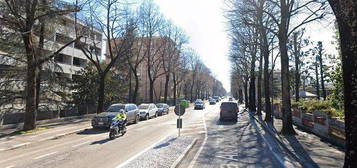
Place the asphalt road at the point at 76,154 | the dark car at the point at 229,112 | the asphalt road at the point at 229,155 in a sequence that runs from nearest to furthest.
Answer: the asphalt road at the point at 76,154 < the asphalt road at the point at 229,155 < the dark car at the point at 229,112

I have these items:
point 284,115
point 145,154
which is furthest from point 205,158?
point 284,115

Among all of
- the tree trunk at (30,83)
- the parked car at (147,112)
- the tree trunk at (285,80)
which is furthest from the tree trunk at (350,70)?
the parked car at (147,112)

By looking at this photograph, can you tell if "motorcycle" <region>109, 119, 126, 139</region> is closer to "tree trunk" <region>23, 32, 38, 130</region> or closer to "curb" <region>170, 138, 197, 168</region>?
"curb" <region>170, 138, 197, 168</region>

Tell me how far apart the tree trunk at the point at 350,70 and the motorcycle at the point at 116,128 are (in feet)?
37.1

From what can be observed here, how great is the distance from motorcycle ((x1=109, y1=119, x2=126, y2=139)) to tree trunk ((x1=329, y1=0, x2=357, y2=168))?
37.1 ft

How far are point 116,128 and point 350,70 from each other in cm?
1188

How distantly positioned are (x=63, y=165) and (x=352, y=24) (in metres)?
8.54

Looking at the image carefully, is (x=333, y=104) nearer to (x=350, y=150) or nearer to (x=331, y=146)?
(x=331, y=146)

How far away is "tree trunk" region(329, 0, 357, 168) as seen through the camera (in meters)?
6.38

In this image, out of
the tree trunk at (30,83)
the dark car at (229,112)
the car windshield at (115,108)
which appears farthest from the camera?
the dark car at (229,112)

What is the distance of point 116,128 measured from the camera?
15.9 meters

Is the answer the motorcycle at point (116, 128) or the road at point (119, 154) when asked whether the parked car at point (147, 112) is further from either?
the road at point (119, 154)

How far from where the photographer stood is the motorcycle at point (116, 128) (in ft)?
50.7

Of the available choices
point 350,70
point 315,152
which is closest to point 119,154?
point 315,152
